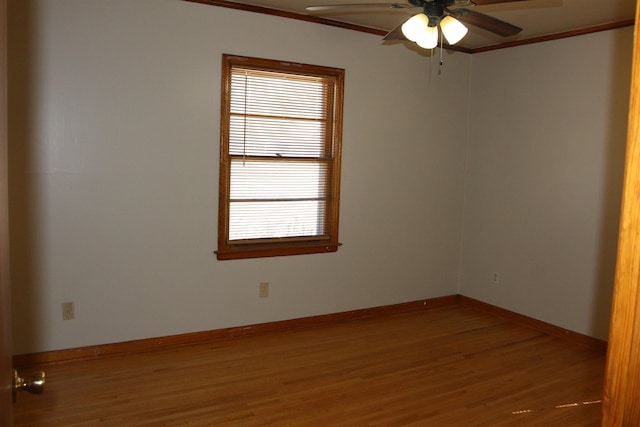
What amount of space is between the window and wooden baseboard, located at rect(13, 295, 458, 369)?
599 mm

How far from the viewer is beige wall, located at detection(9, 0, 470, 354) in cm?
359

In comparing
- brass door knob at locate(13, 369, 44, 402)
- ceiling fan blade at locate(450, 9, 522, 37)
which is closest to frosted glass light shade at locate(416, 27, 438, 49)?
ceiling fan blade at locate(450, 9, 522, 37)

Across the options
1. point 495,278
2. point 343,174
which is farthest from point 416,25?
point 495,278

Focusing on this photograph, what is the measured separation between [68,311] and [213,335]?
1.07 m

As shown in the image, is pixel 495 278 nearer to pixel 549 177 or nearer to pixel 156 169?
pixel 549 177

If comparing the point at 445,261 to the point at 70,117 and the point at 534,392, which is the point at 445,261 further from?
the point at 70,117

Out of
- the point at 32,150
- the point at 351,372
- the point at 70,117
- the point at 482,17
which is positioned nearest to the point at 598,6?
the point at 482,17

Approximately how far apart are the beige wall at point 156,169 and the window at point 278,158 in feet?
0.34

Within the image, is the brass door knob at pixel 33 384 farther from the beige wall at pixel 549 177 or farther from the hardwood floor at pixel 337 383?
the beige wall at pixel 549 177

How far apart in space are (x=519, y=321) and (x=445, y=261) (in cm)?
90

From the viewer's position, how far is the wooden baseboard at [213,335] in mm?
3748

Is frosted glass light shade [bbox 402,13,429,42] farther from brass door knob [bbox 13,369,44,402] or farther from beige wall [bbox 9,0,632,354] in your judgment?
brass door knob [bbox 13,369,44,402]

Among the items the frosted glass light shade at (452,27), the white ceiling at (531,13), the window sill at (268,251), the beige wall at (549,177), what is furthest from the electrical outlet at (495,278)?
the frosted glass light shade at (452,27)

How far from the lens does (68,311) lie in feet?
12.4
